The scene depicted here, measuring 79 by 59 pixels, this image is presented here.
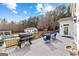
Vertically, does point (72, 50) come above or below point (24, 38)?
below

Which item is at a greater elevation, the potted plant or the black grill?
the black grill

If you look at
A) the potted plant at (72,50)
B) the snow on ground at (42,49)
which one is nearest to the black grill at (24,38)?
the snow on ground at (42,49)

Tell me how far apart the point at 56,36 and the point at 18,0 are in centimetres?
49

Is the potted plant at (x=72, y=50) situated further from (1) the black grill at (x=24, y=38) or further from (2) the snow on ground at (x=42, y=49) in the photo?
(1) the black grill at (x=24, y=38)

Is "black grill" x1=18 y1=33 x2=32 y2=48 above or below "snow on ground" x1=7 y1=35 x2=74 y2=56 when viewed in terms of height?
above

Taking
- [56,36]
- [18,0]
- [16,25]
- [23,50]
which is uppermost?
[18,0]

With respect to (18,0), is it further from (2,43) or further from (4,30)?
(2,43)

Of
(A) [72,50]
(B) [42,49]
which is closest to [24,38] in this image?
(B) [42,49]

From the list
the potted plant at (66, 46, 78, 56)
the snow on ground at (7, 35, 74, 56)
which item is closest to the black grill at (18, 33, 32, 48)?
the snow on ground at (7, 35, 74, 56)

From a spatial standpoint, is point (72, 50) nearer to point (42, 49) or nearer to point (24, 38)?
point (42, 49)

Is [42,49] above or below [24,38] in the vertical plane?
below

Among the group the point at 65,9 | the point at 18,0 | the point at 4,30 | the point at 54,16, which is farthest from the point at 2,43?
the point at 65,9

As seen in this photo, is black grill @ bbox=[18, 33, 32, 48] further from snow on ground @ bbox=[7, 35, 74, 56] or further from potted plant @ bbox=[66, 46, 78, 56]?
potted plant @ bbox=[66, 46, 78, 56]

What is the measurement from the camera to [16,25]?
1.34m
